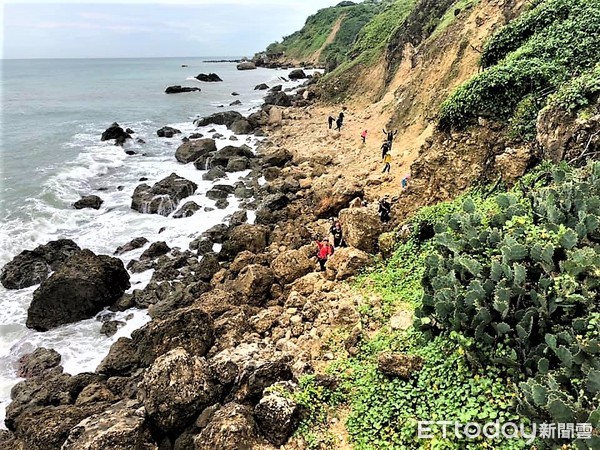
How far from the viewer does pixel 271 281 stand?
1320 cm

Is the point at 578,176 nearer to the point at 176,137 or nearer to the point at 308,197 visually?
the point at 308,197

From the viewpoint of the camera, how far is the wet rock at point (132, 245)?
725 inches

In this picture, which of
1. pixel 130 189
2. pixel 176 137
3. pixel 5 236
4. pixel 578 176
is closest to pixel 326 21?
pixel 176 137

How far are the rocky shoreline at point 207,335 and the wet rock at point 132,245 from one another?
65 millimetres

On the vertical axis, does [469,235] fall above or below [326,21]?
below

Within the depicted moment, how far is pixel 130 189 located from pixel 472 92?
66.3 ft

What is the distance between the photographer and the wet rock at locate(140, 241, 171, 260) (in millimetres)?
17703

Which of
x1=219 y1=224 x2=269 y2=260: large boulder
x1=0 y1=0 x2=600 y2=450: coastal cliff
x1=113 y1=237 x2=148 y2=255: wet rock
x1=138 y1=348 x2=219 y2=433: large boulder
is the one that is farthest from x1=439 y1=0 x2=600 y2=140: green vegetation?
x1=113 y1=237 x2=148 y2=255: wet rock

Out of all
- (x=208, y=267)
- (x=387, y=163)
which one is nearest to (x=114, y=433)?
(x=208, y=267)

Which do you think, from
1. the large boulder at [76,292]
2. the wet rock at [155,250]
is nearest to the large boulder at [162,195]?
the wet rock at [155,250]

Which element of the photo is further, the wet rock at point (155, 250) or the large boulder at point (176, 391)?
the wet rock at point (155, 250)

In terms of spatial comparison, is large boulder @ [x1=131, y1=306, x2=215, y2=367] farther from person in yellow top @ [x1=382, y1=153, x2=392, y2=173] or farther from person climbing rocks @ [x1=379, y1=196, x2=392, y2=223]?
person in yellow top @ [x1=382, y1=153, x2=392, y2=173]

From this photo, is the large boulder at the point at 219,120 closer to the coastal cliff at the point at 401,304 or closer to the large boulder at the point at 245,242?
the coastal cliff at the point at 401,304

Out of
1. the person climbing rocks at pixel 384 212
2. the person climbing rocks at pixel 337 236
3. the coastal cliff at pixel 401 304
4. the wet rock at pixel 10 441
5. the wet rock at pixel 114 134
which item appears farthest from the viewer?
the wet rock at pixel 114 134
